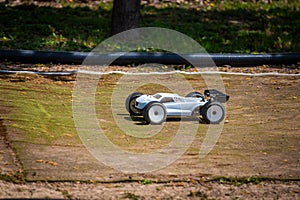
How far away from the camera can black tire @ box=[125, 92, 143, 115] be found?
7496mm

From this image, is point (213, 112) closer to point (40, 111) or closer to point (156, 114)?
point (156, 114)

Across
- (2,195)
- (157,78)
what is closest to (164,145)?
(2,195)

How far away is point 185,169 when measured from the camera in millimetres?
5980

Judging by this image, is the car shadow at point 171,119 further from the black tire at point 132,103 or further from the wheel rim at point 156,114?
the wheel rim at point 156,114

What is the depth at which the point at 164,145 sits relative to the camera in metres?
6.62

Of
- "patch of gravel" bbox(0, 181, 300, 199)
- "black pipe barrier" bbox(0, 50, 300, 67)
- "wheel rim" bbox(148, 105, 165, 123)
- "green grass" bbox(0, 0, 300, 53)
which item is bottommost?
"patch of gravel" bbox(0, 181, 300, 199)

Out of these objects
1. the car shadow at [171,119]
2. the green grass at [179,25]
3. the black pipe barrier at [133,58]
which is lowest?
the car shadow at [171,119]

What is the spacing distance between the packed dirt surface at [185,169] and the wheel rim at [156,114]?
1.02ft

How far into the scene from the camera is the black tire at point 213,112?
287 inches

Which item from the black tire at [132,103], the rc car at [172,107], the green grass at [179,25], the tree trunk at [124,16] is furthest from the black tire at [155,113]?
the tree trunk at [124,16]

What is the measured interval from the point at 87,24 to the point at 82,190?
7810mm

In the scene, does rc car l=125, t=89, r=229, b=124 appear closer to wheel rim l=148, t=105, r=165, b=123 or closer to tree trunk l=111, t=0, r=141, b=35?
wheel rim l=148, t=105, r=165, b=123

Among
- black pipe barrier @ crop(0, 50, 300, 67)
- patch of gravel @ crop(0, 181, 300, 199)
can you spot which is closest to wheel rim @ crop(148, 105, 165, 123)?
patch of gravel @ crop(0, 181, 300, 199)

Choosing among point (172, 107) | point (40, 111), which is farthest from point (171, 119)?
point (40, 111)
